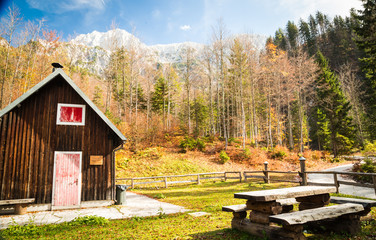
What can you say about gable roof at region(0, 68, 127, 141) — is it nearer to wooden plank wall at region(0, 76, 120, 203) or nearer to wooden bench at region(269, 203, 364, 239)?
wooden plank wall at region(0, 76, 120, 203)

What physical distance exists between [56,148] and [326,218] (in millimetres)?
10320

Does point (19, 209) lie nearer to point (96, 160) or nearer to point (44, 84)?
point (96, 160)

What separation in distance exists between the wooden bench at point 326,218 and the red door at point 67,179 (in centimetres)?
878

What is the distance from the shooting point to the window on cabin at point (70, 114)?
10.0 m

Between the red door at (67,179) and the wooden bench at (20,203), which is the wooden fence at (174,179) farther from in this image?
the wooden bench at (20,203)

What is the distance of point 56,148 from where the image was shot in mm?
9742

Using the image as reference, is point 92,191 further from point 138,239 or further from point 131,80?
point 131,80

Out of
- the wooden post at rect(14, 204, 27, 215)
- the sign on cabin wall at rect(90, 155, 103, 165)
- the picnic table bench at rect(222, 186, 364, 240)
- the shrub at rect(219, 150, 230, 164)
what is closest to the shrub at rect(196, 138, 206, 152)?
the shrub at rect(219, 150, 230, 164)

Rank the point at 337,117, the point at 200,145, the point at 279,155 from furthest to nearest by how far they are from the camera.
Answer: the point at 337,117 → the point at 200,145 → the point at 279,155

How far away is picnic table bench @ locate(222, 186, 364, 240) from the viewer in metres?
4.00

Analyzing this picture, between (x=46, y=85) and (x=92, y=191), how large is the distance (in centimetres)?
538

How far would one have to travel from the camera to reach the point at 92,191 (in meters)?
10.0

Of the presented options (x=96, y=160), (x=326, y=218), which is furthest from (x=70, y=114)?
(x=326, y=218)

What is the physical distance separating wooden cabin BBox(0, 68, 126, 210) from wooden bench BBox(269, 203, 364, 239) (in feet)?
27.1
